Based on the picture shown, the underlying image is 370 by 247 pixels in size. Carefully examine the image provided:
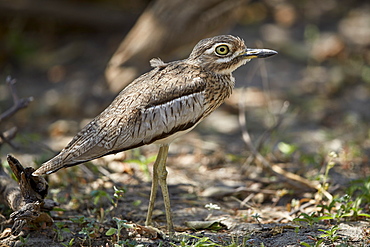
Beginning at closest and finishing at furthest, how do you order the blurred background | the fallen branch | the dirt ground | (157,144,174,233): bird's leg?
the fallen branch → the dirt ground → (157,144,174,233): bird's leg → the blurred background

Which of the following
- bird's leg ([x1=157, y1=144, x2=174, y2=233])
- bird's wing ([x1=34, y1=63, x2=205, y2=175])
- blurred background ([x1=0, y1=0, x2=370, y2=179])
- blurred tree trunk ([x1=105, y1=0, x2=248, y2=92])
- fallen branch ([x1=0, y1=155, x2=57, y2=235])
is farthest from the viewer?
blurred tree trunk ([x1=105, y1=0, x2=248, y2=92])

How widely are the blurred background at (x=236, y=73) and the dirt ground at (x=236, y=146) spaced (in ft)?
0.08

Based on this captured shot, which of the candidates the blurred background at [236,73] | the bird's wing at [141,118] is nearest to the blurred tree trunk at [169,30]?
the blurred background at [236,73]

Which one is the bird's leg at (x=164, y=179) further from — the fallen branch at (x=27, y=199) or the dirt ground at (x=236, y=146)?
the fallen branch at (x=27, y=199)

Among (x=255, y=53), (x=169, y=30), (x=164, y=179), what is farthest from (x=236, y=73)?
(x=164, y=179)

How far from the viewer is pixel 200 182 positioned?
4.50 meters

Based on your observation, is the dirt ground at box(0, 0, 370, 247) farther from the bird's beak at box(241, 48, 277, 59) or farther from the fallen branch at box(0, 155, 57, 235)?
the bird's beak at box(241, 48, 277, 59)

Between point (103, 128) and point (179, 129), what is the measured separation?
50cm

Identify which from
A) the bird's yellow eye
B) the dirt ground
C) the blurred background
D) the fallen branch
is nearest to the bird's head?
the bird's yellow eye

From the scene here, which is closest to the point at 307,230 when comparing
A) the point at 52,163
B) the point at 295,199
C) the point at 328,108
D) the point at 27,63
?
the point at 295,199

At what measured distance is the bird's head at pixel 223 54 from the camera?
361cm

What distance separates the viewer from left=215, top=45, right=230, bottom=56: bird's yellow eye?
3.61 m

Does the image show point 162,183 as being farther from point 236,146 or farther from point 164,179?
point 236,146

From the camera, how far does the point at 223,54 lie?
11.9 feet
